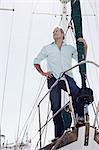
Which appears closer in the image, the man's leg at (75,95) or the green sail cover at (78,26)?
the man's leg at (75,95)

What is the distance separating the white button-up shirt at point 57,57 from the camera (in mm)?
5617

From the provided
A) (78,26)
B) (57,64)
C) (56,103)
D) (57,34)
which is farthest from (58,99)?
(78,26)

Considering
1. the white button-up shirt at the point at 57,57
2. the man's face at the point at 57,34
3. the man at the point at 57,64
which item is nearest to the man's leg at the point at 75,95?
the man at the point at 57,64

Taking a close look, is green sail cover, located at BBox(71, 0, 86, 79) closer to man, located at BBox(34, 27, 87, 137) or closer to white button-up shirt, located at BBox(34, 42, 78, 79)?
man, located at BBox(34, 27, 87, 137)

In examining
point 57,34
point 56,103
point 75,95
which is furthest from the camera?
point 57,34

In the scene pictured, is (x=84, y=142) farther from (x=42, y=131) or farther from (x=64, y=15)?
(x=64, y=15)

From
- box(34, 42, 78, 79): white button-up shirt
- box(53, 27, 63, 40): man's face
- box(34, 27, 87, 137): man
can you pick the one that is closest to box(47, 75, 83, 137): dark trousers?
box(34, 27, 87, 137): man

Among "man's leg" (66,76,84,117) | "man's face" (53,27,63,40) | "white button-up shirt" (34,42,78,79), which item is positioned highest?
"man's face" (53,27,63,40)

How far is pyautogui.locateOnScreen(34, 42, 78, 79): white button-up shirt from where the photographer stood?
5617 millimetres

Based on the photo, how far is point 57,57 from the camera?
18.4ft

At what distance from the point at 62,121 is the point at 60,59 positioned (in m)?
0.76

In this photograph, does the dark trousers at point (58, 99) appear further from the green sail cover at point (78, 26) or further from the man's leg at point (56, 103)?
the green sail cover at point (78, 26)

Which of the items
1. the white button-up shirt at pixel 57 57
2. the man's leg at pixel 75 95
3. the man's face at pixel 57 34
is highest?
the man's face at pixel 57 34

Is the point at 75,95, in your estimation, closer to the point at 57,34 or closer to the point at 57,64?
the point at 57,64
